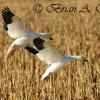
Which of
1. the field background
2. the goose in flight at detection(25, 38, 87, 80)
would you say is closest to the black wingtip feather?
the goose in flight at detection(25, 38, 87, 80)

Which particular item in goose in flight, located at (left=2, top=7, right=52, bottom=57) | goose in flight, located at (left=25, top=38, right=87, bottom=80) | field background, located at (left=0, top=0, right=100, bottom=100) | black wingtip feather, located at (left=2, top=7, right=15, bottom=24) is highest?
black wingtip feather, located at (left=2, top=7, right=15, bottom=24)

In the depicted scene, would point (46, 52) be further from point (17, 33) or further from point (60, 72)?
point (60, 72)

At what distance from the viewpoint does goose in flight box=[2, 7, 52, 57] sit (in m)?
4.67

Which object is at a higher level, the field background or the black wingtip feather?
the black wingtip feather

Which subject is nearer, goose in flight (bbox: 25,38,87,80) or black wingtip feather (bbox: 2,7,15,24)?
goose in flight (bbox: 25,38,87,80)

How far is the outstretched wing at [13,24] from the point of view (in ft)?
16.1

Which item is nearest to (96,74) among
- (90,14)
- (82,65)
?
(82,65)

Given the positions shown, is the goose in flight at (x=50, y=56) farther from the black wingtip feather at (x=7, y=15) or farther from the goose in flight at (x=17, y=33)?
the black wingtip feather at (x=7, y=15)

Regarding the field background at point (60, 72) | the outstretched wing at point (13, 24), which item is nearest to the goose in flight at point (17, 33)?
the outstretched wing at point (13, 24)

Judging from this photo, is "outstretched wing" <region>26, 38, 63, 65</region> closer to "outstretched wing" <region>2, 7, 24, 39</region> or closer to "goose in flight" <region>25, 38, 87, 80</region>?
"goose in flight" <region>25, 38, 87, 80</region>

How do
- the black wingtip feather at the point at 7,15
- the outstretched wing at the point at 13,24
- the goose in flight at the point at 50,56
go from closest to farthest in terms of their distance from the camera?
the goose in flight at the point at 50,56
the outstretched wing at the point at 13,24
the black wingtip feather at the point at 7,15

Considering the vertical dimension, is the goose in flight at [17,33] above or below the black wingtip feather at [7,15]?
below

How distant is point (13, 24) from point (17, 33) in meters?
0.18

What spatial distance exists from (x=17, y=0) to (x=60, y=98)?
31.9ft
